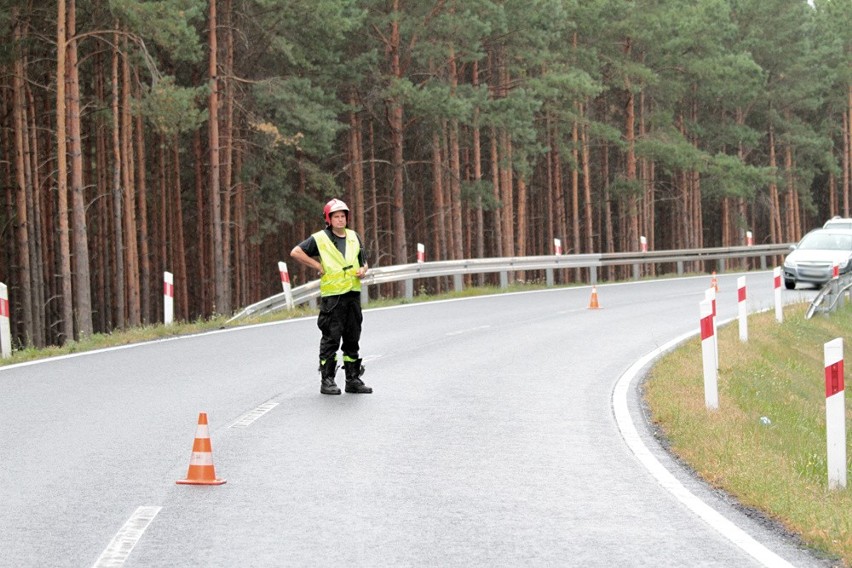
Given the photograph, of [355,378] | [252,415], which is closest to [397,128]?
[355,378]

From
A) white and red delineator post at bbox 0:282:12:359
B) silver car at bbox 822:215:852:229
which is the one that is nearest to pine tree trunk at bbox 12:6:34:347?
white and red delineator post at bbox 0:282:12:359

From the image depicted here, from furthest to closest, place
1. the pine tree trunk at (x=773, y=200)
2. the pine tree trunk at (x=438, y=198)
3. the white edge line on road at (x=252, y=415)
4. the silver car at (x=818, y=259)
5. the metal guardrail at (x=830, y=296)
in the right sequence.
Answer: the pine tree trunk at (x=773, y=200) → the pine tree trunk at (x=438, y=198) → the silver car at (x=818, y=259) → the metal guardrail at (x=830, y=296) → the white edge line on road at (x=252, y=415)

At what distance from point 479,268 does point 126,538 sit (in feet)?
82.8

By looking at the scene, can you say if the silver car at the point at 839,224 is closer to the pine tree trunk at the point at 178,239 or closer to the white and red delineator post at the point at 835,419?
the pine tree trunk at the point at 178,239

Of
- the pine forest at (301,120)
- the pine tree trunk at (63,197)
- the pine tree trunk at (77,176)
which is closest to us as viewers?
the pine tree trunk at (63,197)

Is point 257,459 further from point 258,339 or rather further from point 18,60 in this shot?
point 18,60

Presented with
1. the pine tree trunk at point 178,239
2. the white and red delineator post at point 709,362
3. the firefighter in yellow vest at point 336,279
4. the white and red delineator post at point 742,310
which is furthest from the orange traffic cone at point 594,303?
the pine tree trunk at point 178,239

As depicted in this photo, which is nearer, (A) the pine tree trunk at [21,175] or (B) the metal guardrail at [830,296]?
(B) the metal guardrail at [830,296]

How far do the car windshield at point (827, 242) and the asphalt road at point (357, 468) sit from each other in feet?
57.0

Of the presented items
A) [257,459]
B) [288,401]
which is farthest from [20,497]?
[288,401]

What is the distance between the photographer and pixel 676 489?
8.80 metres

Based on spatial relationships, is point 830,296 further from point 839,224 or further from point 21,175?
point 21,175

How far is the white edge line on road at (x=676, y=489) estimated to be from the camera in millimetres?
6996

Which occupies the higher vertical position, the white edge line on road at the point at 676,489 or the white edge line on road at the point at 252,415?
the white edge line on road at the point at 252,415
